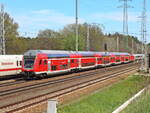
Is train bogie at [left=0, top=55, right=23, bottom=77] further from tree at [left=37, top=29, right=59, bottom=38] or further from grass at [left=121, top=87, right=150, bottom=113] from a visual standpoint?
tree at [left=37, top=29, right=59, bottom=38]

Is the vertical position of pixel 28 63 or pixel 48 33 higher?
pixel 48 33

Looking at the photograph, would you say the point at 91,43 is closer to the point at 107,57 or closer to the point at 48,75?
the point at 107,57

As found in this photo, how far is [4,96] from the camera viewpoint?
1753 centimetres

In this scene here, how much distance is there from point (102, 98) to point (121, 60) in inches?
1847

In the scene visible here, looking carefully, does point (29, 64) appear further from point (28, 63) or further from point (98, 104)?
point (98, 104)

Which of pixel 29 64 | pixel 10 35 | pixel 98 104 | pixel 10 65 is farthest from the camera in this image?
pixel 10 35

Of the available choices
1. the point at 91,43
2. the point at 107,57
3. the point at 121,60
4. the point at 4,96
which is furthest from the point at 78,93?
the point at 91,43

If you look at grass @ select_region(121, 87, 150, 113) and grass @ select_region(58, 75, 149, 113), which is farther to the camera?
grass @ select_region(58, 75, 149, 113)

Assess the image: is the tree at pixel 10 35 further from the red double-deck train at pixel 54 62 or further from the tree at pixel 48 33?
the tree at pixel 48 33

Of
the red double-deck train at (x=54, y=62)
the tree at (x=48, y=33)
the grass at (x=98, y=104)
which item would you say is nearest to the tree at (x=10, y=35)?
the red double-deck train at (x=54, y=62)

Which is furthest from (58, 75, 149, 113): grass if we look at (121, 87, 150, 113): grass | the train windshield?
the train windshield

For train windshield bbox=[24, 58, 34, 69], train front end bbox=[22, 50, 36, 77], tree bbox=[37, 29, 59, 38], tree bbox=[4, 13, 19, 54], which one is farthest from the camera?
tree bbox=[37, 29, 59, 38]

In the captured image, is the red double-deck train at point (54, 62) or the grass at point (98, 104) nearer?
the grass at point (98, 104)

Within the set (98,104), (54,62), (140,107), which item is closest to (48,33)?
(54,62)
